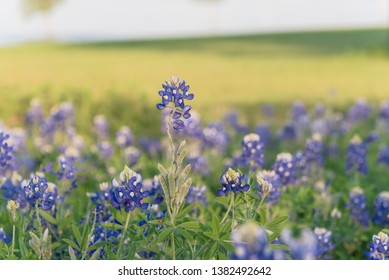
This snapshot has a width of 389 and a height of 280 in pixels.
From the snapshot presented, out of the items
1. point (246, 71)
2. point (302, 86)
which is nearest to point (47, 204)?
point (302, 86)

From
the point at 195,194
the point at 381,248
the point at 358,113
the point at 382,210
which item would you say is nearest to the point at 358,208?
the point at 382,210

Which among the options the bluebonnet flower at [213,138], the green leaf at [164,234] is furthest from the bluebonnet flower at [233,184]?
the bluebonnet flower at [213,138]

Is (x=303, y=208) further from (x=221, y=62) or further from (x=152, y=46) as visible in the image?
(x=152, y=46)

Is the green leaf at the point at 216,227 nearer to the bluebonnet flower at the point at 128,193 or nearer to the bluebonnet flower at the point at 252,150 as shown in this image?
the bluebonnet flower at the point at 128,193

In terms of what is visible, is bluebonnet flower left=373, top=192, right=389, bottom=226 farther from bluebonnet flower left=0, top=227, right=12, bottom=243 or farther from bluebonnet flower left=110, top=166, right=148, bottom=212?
bluebonnet flower left=0, top=227, right=12, bottom=243

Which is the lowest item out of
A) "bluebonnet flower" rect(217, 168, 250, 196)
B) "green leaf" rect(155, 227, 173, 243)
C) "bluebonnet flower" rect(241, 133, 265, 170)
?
"green leaf" rect(155, 227, 173, 243)

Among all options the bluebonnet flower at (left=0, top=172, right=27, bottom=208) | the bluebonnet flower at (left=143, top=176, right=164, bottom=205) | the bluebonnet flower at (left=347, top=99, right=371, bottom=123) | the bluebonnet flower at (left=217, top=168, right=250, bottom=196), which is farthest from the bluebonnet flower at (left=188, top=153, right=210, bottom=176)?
the bluebonnet flower at (left=347, top=99, right=371, bottom=123)
